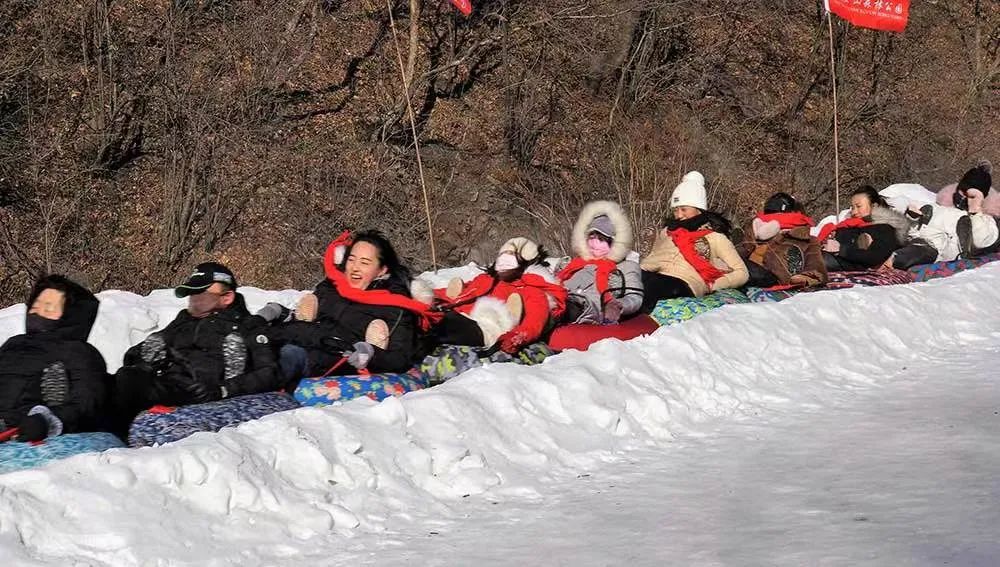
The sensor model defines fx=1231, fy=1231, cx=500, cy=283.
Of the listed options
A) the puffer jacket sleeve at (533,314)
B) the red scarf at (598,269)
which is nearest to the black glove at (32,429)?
the puffer jacket sleeve at (533,314)

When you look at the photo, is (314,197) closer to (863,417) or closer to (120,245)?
(120,245)

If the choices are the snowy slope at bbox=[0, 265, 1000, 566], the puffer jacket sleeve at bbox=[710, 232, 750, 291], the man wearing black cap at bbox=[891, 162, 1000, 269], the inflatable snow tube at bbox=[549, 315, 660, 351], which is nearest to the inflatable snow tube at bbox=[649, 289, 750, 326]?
the puffer jacket sleeve at bbox=[710, 232, 750, 291]

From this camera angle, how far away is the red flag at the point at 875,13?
1633 cm

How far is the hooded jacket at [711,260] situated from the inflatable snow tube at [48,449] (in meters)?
5.80

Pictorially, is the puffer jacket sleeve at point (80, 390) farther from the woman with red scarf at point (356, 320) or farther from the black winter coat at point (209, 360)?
the woman with red scarf at point (356, 320)

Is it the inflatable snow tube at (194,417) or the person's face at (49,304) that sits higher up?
the person's face at (49,304)

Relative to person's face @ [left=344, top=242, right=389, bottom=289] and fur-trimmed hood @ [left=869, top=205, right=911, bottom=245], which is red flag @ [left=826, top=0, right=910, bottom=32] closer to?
fur-trimmed hood @ [left=869, top=205, right=911, bottom=245]

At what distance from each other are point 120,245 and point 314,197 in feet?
9.69

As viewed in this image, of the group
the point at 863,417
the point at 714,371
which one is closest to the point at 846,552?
the point at 863,417

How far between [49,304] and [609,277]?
4.34 meters

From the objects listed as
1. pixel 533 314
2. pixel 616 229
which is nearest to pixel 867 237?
pixel 616 229

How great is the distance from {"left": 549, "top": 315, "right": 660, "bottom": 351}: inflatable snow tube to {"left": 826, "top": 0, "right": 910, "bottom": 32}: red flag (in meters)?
8.82

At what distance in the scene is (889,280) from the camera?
1180 cm

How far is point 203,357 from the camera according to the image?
692 centimetres
